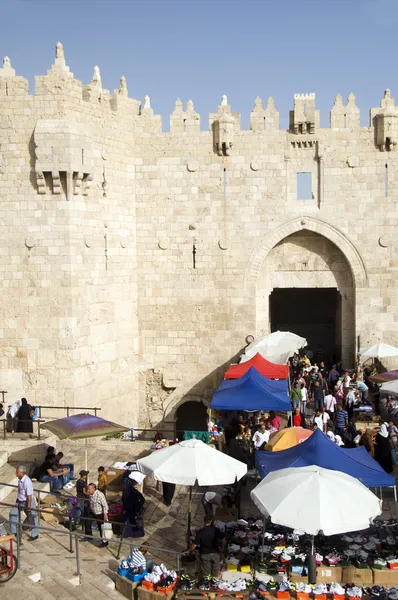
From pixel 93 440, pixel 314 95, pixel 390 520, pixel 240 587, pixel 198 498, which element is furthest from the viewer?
pixel 314 95

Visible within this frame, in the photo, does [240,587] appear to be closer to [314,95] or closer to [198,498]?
[198,498]

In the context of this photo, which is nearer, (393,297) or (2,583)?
(2,583)

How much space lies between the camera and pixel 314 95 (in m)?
20.6

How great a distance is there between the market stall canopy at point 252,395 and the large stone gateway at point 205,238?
5189mm

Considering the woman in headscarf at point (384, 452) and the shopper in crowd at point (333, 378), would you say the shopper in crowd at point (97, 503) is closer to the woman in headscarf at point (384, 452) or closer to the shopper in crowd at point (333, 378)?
the woman in headscarf at point (384, 452)

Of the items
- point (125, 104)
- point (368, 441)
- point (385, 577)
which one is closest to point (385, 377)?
point (368, 441)

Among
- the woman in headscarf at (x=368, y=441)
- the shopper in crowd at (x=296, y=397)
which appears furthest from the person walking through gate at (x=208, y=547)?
the shopper in crowd at (x=296, y=397)

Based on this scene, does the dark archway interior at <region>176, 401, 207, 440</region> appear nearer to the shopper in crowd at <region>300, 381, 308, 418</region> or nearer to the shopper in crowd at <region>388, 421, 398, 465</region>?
the shopper in crowd at <region>300, 381, 308, 418</region>

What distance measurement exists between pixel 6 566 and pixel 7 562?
0.06m

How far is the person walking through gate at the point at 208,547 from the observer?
1041cm

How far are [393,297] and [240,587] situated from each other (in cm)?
1297

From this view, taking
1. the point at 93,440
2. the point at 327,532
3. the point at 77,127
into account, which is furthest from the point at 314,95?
the point at 327,532

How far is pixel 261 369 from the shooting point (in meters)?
17.1

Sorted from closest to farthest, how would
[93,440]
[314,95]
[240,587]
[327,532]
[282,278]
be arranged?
[327,532] < [240,587] < [93,440] < [314,95] < [282,278]
